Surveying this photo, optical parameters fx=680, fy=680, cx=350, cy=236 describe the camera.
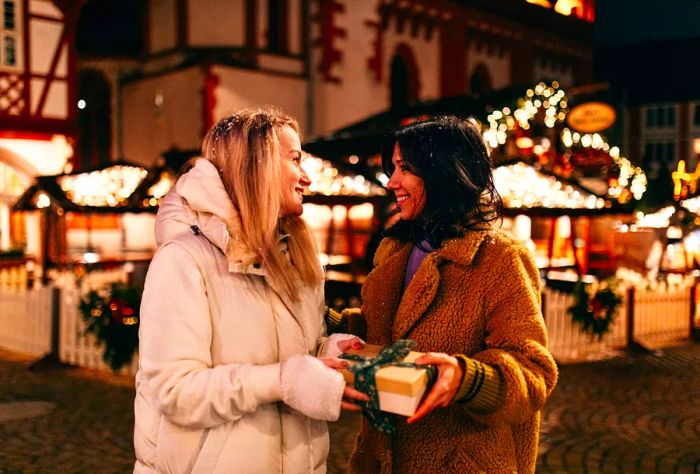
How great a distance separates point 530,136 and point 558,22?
15.7 meters

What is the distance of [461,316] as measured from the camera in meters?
2.18

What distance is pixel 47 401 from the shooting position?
7.57 metres

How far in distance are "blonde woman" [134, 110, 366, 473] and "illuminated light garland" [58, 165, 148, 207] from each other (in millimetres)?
10903

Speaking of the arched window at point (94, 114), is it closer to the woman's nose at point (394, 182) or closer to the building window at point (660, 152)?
the woman's nose at point (394, 182)

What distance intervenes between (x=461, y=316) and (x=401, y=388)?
1.48ft

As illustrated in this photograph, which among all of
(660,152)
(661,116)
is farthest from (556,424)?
(660,152)

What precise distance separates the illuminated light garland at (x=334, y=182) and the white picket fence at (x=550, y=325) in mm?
3155

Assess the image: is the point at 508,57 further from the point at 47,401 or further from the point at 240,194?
the point at 240,194

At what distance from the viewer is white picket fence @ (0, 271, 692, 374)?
914 centimetres

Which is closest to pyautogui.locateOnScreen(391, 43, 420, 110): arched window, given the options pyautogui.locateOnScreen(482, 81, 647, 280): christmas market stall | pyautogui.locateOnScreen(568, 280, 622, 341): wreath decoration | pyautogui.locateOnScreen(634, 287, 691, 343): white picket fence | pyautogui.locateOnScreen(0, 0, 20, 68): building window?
pyautogui.locateOnScreen(482, 81, 647, 280): christmas market stall

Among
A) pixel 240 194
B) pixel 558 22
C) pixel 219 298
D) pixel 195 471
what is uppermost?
pixel 558 22

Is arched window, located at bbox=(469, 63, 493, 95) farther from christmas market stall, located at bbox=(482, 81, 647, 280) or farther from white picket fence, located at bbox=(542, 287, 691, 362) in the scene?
white picket fence, located at bbox=(542, 287, 691, 362)

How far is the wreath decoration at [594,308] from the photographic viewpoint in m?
10.2

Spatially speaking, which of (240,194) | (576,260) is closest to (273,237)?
(240,194)
